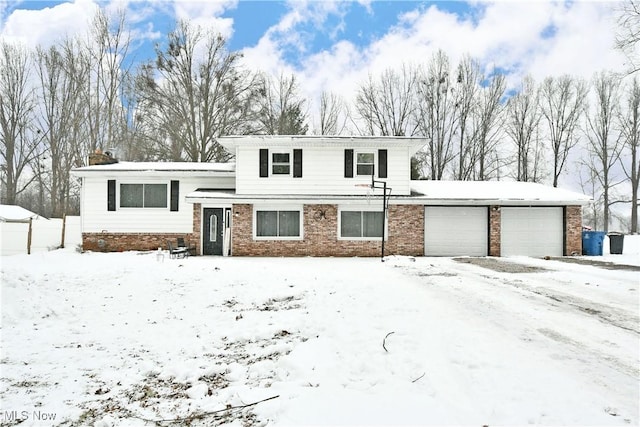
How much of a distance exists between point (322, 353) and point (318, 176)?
12054 mm

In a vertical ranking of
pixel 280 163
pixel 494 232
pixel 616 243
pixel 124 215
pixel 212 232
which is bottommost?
pixel 616 243

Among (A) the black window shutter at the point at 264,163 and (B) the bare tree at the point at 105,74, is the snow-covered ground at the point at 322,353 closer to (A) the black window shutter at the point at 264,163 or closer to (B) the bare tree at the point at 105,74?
(A) the black window shutter at the point at 264,163

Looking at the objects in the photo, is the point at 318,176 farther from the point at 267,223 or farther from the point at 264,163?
the point at 267,223

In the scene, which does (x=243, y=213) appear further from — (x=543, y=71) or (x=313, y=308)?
(x=543, y=71)

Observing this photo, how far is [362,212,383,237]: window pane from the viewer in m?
15.6

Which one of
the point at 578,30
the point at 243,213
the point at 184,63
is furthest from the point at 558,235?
the point at 184,63

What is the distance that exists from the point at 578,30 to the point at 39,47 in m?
32.8

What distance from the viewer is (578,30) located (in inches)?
507

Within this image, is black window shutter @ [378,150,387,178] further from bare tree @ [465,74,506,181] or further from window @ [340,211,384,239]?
bare tree @ [465,74,506,181]

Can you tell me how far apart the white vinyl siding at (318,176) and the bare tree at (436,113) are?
13294 mm

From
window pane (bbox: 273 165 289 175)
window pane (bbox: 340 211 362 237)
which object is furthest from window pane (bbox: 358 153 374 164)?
window pane (bbox: 273 165 289 175)

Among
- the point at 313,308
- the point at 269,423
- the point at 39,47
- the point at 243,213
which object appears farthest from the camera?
the point at 39,47

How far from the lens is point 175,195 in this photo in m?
17.0

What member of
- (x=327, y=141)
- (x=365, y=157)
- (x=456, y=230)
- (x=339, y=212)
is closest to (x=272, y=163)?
(x=327, y=141)
